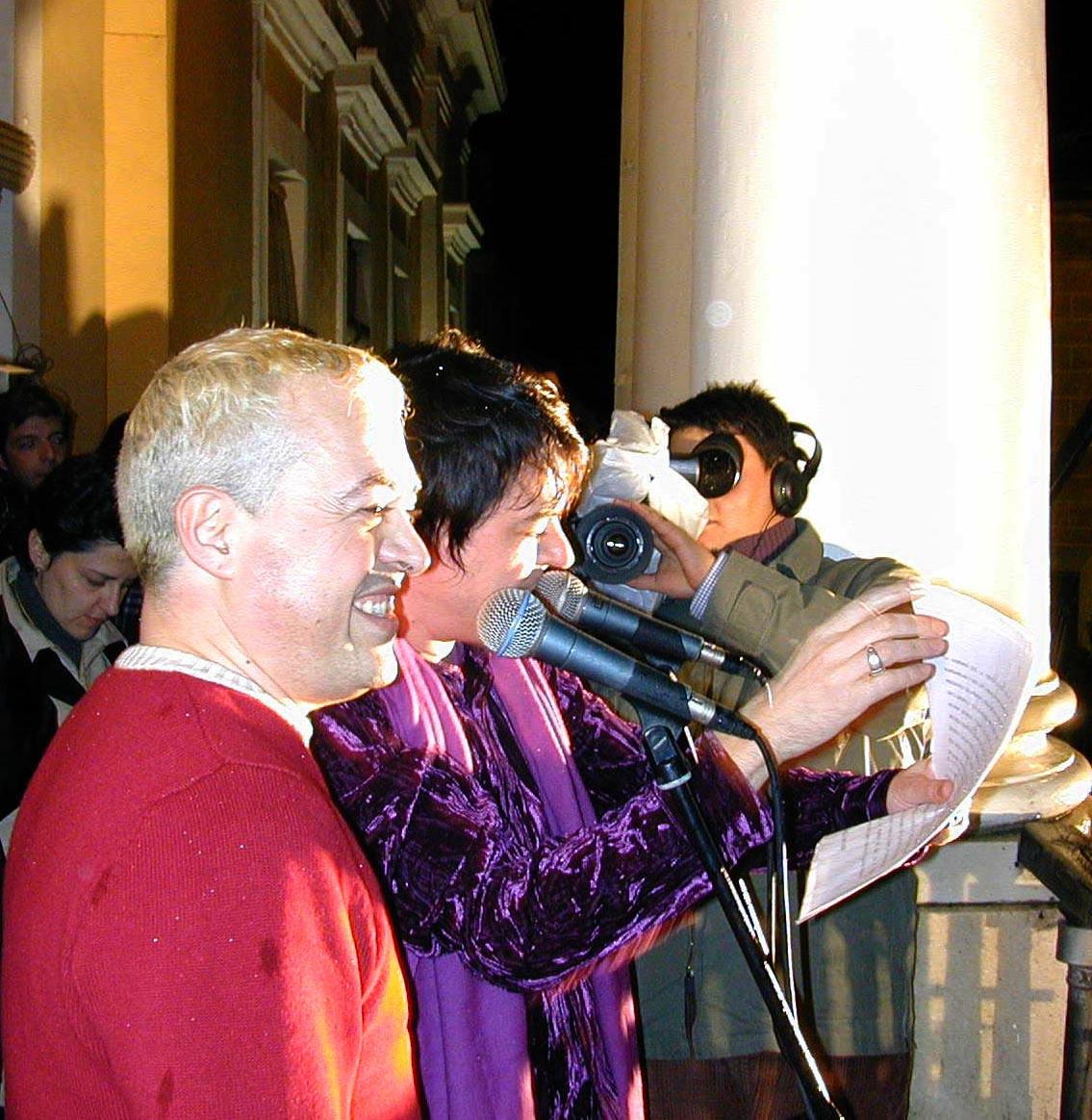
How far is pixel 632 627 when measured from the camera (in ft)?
4.57

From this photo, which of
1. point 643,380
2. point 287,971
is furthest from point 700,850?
point 643,380

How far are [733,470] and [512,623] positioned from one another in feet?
3.75

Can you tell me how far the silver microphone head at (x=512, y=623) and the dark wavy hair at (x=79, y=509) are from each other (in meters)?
1.77

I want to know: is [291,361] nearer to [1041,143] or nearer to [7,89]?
[1041,143]

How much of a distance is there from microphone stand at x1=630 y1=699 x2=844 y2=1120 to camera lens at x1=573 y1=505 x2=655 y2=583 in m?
0.44

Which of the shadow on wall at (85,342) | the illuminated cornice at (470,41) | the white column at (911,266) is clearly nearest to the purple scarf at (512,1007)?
the white column at (911,266)

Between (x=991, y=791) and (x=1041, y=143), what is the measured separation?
1.33m

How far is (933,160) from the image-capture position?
8.29 ft

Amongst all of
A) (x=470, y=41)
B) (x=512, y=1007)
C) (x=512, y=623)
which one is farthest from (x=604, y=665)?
(x=470, y=41)

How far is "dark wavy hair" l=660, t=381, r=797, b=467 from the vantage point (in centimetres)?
248

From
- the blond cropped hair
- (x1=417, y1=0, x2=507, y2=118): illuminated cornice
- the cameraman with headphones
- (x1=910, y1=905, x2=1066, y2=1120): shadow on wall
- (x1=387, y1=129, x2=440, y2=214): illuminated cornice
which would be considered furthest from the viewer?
(x1=417, y1=0, x2=507, y2=118): illuminated cornice

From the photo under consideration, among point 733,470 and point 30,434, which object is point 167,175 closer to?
Answer: point 30,434

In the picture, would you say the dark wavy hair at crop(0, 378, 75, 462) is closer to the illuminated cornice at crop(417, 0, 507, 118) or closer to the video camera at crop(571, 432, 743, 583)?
the video camera at crop(571, 432, 743, 583)

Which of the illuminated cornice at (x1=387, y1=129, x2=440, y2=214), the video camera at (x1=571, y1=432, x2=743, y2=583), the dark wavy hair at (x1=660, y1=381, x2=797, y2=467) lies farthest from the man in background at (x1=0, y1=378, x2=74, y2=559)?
the illuminated cornice at (x1=387, y1=129, x2=440, y2=214)
